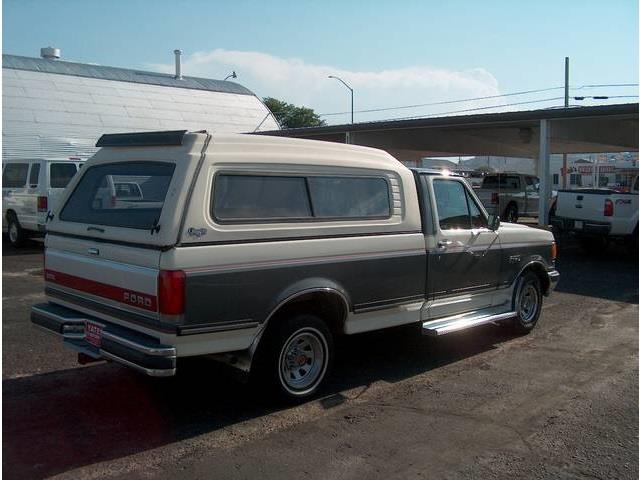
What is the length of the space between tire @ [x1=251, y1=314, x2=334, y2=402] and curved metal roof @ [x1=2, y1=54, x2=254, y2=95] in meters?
29.8

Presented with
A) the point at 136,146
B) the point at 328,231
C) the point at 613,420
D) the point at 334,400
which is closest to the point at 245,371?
the point at 334,400

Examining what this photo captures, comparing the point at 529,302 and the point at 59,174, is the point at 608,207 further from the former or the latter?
the point at 59,174

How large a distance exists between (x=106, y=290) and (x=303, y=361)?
64.3 inches

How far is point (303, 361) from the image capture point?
5207 mm

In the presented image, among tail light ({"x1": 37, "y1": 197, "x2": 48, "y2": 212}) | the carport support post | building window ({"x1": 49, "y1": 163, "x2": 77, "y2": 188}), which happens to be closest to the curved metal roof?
building window ({"x1": 49, "y1": 163, "x2": 77, "y2": 188})

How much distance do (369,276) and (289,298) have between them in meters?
0.91

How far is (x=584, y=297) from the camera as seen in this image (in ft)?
32.8

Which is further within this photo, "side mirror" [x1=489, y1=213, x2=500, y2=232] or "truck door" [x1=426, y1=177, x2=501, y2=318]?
"side mirror" [x1=489, y1=213, x2=500, y2=232]

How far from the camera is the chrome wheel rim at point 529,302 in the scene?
7.49m

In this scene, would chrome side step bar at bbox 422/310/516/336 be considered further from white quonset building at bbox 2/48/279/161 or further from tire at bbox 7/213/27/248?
white quonset building at bbox 2/48/279/161

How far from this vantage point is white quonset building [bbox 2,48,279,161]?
2672cm

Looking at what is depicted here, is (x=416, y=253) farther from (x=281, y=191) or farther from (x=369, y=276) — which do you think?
(x=281, y=191)

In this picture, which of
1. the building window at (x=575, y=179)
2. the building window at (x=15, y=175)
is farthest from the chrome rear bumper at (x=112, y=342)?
the building window at (x=575, y=179)

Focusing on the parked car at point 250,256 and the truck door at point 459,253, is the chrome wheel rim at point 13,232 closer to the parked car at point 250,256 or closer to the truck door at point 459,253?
the parked car at point 250,256
